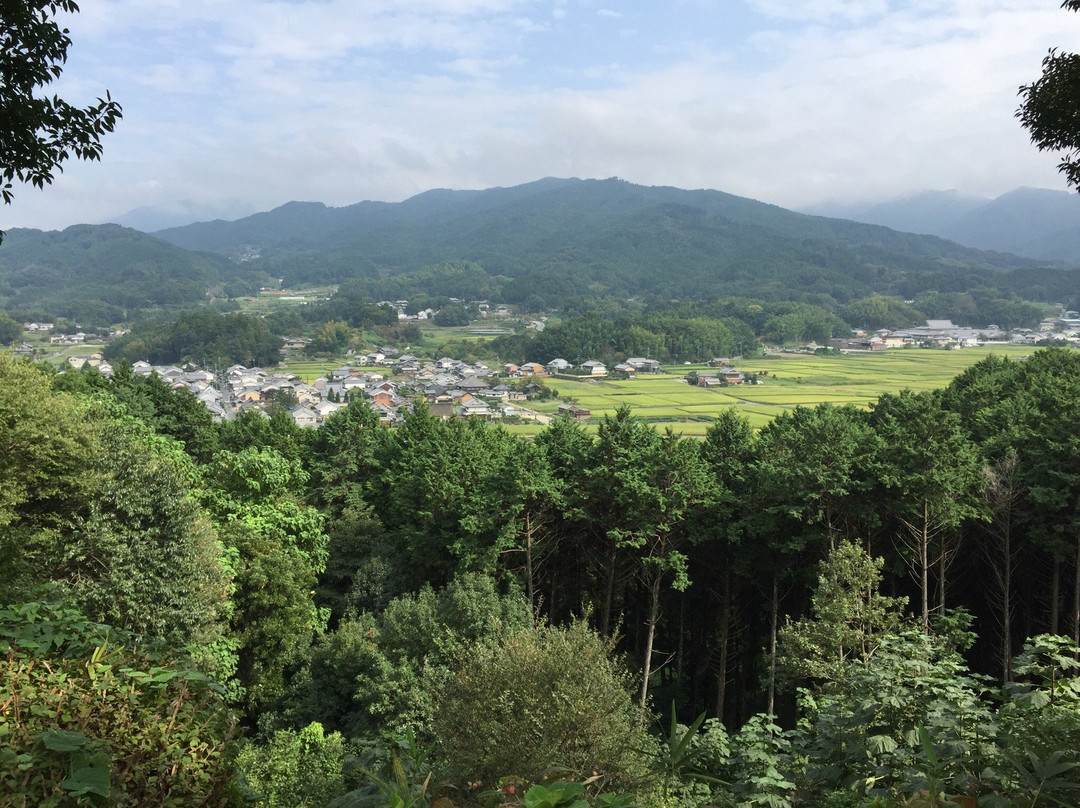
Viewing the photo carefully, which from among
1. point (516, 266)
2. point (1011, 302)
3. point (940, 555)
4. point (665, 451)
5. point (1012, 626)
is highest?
point (516, 266)

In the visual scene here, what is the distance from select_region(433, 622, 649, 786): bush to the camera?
636 cm

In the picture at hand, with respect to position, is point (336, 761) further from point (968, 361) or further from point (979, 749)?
point (968, 361)

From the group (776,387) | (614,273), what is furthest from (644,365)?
(614,273)

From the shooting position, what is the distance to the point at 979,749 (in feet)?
11.4

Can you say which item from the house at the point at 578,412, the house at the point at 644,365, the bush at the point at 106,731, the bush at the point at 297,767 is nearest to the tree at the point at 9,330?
the house at the point at 644,365

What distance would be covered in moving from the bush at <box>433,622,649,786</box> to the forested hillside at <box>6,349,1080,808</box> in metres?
0.04

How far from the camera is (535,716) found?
22.5 feet

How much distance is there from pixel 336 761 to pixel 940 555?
12699 millimetres

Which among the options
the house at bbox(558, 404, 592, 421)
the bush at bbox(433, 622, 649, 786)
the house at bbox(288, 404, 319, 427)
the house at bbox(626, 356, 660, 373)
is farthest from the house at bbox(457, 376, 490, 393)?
the bush at bbox(433, 622, 649, 786)

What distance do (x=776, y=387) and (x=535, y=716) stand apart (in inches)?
2097

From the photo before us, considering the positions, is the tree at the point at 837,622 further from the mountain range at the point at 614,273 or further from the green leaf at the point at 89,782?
the mountain range at the point at 614,273

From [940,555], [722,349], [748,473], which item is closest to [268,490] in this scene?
[748,473]

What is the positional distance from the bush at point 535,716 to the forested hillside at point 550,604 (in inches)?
1.5

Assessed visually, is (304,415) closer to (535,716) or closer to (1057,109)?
(535,716)
